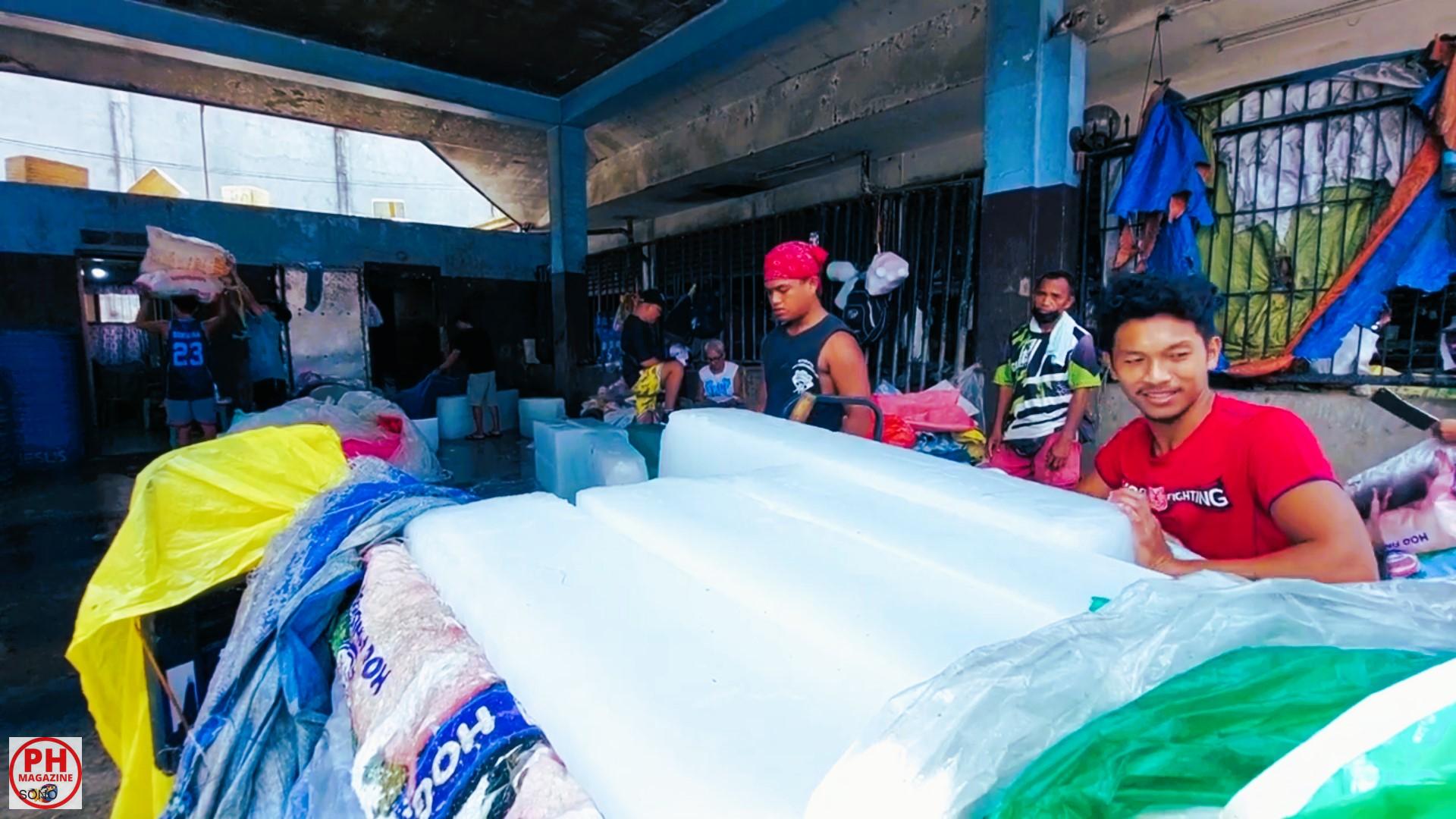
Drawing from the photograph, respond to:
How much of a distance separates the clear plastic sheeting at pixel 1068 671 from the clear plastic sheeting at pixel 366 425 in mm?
3250

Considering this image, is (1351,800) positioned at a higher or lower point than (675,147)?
lower

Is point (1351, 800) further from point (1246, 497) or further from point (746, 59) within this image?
point (746, 59)

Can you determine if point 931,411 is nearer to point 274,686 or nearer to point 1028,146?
point 1028,146

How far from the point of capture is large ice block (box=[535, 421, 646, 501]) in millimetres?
3648

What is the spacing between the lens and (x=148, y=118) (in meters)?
20.0

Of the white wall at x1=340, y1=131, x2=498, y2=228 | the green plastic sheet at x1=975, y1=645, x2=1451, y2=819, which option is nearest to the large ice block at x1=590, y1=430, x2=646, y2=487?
the green plastic sheet at x1=975, y1=645, x2=1451, y2=819

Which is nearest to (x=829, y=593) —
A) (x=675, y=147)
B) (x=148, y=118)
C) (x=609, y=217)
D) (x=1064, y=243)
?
(x=1064, y=243)

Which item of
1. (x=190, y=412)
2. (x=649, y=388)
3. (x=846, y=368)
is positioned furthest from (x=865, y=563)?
(x=190, y=412)

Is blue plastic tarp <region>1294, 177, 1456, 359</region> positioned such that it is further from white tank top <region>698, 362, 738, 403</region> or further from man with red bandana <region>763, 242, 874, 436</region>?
white tank top <region>698, 362, 738, 403</region>

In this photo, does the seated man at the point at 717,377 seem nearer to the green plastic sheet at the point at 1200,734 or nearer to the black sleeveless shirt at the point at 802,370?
the black sleeveless shirt at the point at 802,370

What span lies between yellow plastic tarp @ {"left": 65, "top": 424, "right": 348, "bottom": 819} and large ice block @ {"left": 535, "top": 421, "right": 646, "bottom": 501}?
183 centimetres

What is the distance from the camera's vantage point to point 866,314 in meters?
5.93

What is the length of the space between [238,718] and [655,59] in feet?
21.5

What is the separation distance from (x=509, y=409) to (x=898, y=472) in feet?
27.2
